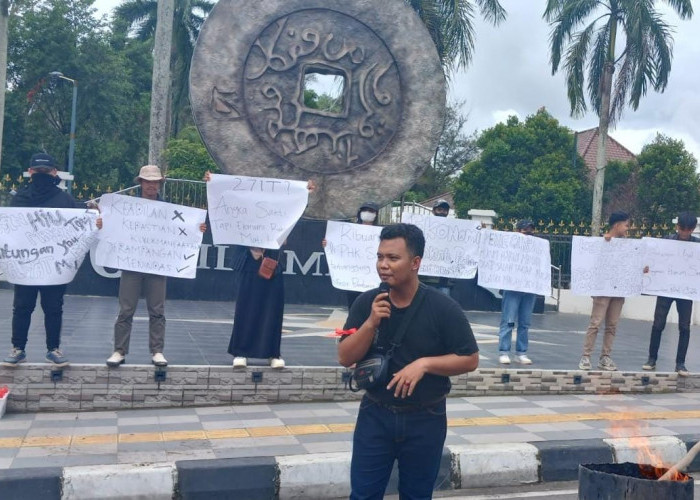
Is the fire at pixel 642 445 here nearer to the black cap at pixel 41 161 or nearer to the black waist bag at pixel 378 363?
the black waist bag at pixel 378 363

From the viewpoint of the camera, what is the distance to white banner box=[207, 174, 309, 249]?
7.43m

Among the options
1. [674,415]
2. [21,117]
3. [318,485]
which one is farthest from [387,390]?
[21,117]

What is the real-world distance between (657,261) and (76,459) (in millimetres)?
6304

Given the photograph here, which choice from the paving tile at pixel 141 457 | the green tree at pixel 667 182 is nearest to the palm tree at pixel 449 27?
the green tree at pixel 667 182

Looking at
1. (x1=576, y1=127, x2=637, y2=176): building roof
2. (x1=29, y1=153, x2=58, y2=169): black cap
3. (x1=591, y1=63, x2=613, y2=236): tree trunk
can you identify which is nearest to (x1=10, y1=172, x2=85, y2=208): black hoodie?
(x1=29, y1=153, x2=58, y2=169): black cap

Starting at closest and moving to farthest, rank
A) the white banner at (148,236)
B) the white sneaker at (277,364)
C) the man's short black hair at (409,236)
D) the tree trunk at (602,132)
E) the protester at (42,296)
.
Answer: the man's short black hair at (409,236), the protester at (42,296), the white banner at (148,236), the white sneaker at (277,364), the tree trunk at (602,132)

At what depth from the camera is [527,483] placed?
5.88 m

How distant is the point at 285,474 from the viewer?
17.6 feet

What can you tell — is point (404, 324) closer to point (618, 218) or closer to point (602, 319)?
point (602, 319)

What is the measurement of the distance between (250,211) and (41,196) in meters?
1.72

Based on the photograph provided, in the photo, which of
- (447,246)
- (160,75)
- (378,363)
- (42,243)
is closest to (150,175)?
(42,243)

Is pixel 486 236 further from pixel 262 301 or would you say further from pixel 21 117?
pixel 21 117

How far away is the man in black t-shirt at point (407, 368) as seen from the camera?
11.7 ft

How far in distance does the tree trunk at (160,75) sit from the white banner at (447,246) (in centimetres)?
1153
